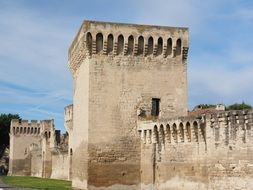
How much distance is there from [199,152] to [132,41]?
7.57 metres

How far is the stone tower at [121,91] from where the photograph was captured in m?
24.6

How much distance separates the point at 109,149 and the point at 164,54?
5.59 meters

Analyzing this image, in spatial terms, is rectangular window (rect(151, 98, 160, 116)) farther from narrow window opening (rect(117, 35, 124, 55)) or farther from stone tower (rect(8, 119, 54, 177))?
stone tower (rect(8, 119, 54, 177))

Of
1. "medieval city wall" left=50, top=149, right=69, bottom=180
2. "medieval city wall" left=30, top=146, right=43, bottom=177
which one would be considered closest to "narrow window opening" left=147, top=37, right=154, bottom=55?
"medieval city wall" left=50, top=149, right=69, bottom=180

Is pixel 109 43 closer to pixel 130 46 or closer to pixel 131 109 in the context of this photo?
pixel 130 46

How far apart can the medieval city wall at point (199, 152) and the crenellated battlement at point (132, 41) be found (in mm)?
3743

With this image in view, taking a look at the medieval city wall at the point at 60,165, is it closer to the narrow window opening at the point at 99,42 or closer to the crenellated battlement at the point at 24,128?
the crenellated battlement at the point at 24,128

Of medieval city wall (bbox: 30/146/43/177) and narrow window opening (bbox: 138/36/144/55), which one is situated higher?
narrow window opening (bbox: 138/36/144/55)

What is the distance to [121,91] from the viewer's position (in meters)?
25.4

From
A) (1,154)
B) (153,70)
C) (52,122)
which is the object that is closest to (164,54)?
(153,70)

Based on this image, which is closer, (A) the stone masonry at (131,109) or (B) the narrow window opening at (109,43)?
(A) the stone masonry at (131,109)

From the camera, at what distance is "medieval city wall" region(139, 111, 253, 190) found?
18031mm

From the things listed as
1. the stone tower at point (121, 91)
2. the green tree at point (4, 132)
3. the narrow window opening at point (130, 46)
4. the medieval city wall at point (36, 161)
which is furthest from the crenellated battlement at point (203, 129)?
the green tree at point (4, 132)

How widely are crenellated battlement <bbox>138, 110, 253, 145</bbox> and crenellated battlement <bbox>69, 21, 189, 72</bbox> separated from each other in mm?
3673
